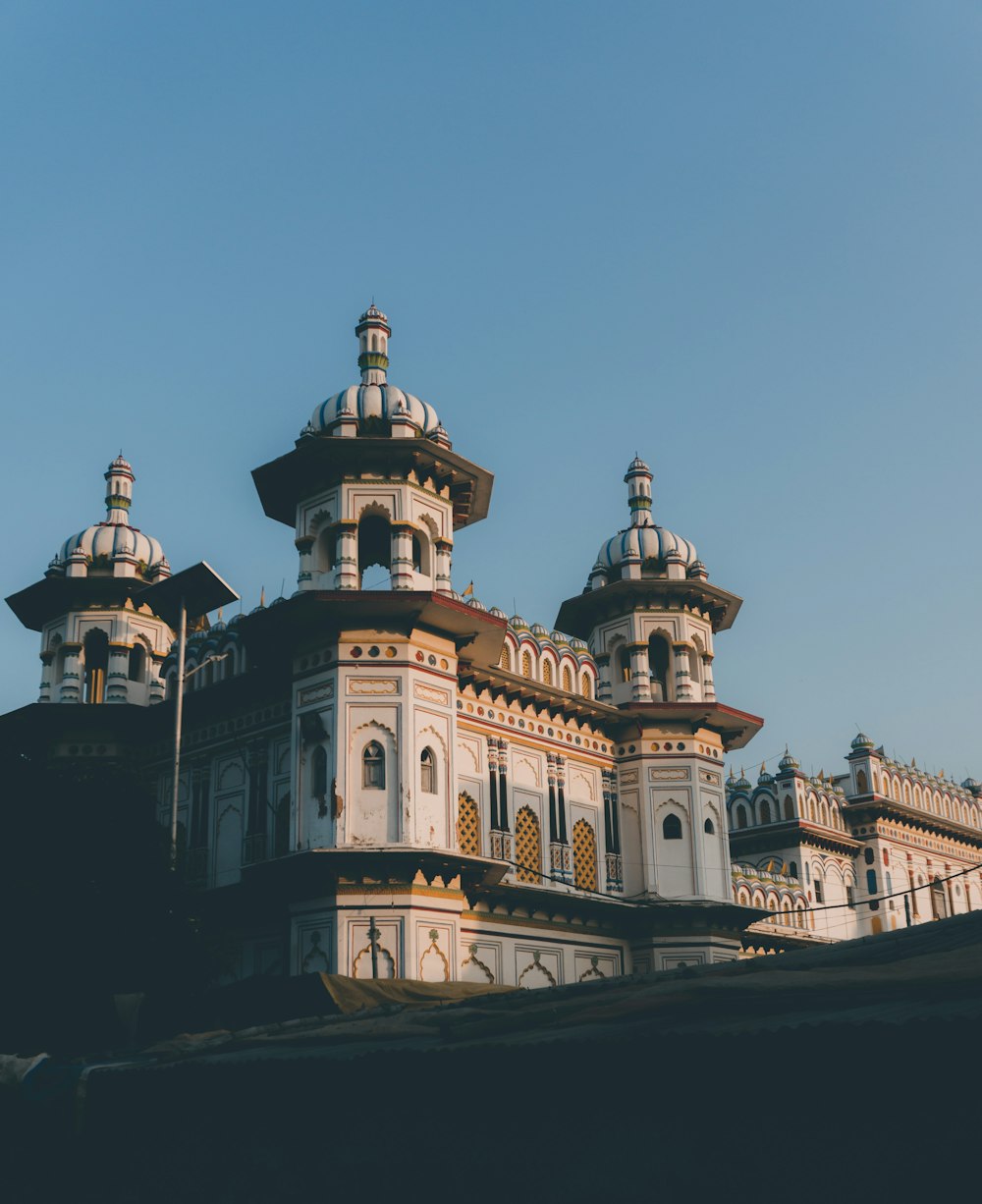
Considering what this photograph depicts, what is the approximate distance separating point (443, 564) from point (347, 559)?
1.94m

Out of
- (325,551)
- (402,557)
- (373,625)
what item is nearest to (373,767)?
(373,625)

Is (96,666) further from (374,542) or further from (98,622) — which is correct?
(374,542)

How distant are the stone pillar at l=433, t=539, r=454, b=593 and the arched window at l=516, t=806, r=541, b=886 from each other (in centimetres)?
508

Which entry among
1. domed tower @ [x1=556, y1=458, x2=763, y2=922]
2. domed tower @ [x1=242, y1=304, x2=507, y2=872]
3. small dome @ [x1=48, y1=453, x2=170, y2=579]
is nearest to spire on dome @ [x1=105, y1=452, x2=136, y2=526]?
small dome @ [x1=48, y1=453, x2=170, y2=579]

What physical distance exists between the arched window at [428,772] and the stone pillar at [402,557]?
309 cm

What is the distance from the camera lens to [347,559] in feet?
82.1

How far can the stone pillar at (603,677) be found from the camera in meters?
30.8

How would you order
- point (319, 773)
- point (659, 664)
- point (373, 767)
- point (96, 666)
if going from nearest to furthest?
point (373, 767) < point (319, 773) < point (96, 666) < point (659, 664)

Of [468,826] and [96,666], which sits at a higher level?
[96,666]

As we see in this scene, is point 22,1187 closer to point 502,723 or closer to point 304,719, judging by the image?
point 304,719

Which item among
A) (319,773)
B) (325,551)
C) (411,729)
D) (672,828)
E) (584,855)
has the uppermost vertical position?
(325,551)

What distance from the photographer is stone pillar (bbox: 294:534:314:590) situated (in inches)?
1008

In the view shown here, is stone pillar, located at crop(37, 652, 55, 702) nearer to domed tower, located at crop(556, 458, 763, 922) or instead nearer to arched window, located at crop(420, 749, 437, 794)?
arched window, located at crop(420, 749, 437, 794)

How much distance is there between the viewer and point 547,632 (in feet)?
95.6
